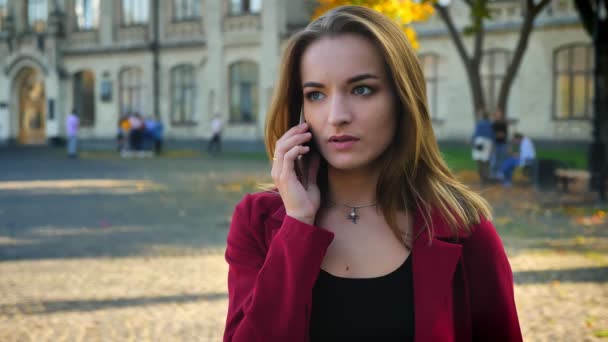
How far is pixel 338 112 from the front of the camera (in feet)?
6.62

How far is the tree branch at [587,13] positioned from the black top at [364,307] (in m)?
15.2

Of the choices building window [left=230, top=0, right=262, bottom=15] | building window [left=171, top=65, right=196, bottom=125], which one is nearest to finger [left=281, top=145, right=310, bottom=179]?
building window [left=230, top=0, right=262, bottom=15]

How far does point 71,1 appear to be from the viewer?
41594mm

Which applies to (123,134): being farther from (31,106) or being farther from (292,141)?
(292,141)

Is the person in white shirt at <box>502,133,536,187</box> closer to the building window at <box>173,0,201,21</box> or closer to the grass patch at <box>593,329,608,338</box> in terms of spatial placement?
the grass patch at <box>593,329,608,338</box>

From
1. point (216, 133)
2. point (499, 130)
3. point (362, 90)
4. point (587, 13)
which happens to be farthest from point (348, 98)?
point (216, 133)

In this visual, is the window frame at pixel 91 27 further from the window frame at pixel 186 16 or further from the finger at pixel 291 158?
the finger at pixel 291 158

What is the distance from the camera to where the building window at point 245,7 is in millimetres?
35406

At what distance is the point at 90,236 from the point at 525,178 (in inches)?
514

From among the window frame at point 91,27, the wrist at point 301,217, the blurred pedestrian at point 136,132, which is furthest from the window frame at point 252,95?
the wrist at point 301,217

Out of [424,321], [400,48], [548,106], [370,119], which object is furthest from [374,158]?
[548,106]

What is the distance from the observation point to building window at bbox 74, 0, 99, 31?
41.0m

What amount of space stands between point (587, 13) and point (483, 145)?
12.3 feet

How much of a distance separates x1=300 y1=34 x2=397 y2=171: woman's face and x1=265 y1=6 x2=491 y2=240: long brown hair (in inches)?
1.2
